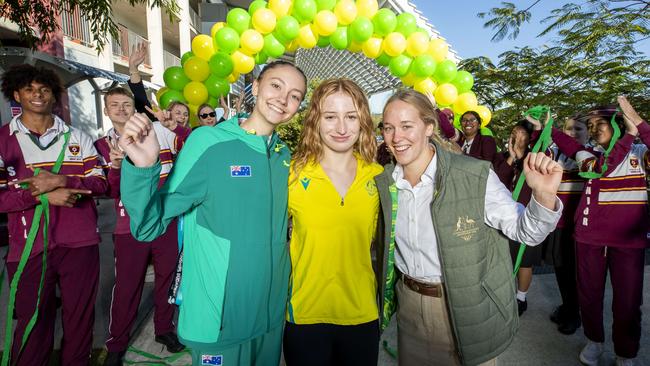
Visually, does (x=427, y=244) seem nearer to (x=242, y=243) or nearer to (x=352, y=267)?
(x=352, y=267)

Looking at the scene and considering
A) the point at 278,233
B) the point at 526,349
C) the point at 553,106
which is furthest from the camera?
the point at 553,106

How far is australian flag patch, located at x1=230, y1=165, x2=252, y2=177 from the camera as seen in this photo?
1.67 meters

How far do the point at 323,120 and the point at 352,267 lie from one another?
85 cm

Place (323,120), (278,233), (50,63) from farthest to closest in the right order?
(50,63) < (323,120) < (278,233)

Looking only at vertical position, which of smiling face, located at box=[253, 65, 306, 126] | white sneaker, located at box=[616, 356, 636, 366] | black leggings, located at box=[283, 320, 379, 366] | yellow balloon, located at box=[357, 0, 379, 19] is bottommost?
white sneaker, located at box=[616, 356, 636, 366]

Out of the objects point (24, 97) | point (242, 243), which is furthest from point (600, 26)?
point (24, 97)

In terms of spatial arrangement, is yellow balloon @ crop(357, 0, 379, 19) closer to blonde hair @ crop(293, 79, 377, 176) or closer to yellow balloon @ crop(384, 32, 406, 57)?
yellow balloon @ crop(384, 32, 406, 57)

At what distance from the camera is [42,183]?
214cm

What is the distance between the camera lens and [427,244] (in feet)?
5.97

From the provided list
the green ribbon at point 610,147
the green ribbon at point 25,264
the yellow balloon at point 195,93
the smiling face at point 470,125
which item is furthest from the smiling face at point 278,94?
the yellow balloon at point 195,93

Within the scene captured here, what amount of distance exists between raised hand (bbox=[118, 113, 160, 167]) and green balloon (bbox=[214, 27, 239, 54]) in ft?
16.8

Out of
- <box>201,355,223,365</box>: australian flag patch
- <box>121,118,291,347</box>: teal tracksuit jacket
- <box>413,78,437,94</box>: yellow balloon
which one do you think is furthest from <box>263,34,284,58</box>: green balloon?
<box>201,355,223,365</box>: australian flag patch

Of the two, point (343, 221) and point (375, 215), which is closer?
point (343, 221)

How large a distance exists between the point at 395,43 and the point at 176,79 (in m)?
3.78
